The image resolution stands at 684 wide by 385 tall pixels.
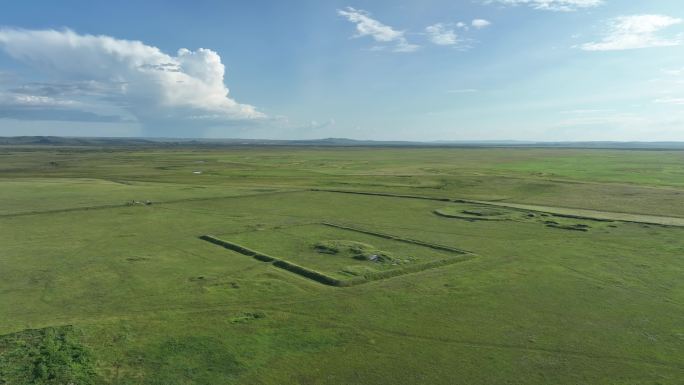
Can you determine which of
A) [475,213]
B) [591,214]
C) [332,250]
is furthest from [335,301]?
[591,214]

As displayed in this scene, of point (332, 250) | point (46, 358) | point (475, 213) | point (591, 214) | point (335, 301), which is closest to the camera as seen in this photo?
point (46, 358)

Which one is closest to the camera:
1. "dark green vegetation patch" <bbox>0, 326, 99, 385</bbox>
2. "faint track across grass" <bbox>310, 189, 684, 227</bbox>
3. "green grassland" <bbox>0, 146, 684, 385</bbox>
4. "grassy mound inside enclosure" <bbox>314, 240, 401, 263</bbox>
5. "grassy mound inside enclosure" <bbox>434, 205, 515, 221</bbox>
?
"dark green vegetation patch" <bbox>0, 326, 99, 385</bbox>

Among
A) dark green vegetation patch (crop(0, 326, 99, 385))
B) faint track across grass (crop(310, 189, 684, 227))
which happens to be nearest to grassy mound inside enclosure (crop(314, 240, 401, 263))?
dark green vegetation patch (crop(0, 326, 99, 385))

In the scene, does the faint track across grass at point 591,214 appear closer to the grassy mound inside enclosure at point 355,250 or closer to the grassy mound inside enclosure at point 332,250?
the grassy mound inside enclosure at point 332,250

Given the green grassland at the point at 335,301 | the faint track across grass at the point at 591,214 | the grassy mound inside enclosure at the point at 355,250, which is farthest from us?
the faint track across grass at the point at 591,214

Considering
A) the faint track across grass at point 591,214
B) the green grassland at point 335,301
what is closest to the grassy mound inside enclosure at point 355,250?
the green grassland at point 335,301

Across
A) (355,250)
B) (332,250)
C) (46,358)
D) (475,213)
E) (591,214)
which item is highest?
(591,214)

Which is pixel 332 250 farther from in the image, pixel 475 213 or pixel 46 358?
pixel 475 213

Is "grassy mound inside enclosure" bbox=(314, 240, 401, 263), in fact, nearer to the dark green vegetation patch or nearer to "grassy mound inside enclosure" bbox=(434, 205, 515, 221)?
"grassy mound inside enclosure" bbox=(434, 205, 515, 221)

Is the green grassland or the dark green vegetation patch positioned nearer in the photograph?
the dark green vegetation patch
